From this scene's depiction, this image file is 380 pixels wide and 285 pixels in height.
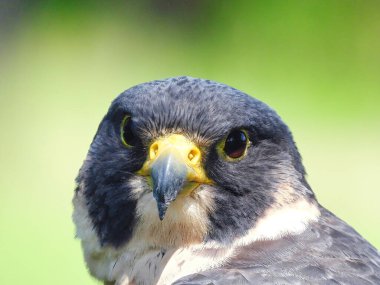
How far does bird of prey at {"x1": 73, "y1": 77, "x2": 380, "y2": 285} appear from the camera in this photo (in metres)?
3.83

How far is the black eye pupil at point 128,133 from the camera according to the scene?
403 centimetres

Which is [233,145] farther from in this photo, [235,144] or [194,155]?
[194,155]

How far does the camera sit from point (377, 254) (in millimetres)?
3959

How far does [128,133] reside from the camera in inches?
160

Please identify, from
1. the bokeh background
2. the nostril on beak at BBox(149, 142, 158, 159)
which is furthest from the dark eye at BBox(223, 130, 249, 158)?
the bokeh background

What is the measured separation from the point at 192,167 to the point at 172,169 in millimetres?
115

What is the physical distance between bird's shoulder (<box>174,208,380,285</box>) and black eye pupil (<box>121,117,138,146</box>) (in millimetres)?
533

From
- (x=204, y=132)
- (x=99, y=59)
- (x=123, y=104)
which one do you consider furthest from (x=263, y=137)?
(x=99, y=59)

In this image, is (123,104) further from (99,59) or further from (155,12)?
(155,12)

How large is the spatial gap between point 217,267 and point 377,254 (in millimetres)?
555

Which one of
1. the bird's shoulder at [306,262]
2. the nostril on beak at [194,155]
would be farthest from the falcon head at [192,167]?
the bird's shoulder at [306,262]

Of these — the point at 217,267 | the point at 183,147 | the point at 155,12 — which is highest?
the point at 155,12

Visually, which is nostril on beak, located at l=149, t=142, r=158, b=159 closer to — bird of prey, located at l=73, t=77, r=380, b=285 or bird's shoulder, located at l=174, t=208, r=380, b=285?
bird of prey, located at l=73, t=77, r=380, b=285

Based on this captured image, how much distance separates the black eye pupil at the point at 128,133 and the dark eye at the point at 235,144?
309mm
